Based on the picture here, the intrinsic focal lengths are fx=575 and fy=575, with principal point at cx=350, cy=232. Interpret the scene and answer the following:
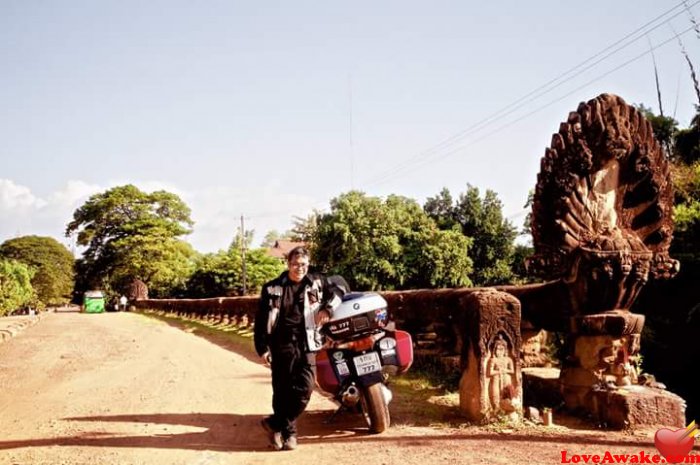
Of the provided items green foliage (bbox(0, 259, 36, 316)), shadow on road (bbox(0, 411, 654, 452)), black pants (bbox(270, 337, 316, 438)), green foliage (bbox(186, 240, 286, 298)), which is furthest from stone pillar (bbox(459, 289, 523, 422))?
green foliage (bbox(186, 240, 286, 298))

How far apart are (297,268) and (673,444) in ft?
11.6

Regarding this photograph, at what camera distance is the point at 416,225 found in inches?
1667

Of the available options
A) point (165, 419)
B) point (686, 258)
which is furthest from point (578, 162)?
point (686, 258)

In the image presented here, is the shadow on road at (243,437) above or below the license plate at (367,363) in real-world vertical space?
below

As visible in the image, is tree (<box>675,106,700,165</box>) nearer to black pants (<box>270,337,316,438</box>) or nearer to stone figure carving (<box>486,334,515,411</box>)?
stone figure carving (<box>486,334,515,411</box>)

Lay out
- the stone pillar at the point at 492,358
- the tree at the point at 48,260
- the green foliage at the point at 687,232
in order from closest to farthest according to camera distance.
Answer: the stone pillar at the point at 492,358, the green foliage at the point at 687,232, the tree at the point at 48,260

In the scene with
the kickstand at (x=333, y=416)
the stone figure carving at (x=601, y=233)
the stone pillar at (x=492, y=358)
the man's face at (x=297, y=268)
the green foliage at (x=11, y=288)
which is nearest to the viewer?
the man's face at (x=297, y=268)

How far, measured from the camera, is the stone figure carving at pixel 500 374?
5.68 meters

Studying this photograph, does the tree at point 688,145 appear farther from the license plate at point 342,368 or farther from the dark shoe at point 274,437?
the dark shoe at point 274,437

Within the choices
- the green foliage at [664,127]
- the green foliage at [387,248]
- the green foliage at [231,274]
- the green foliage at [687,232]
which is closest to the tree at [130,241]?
the green foliage at [231,274]

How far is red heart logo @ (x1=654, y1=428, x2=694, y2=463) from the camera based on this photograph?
4.56 m

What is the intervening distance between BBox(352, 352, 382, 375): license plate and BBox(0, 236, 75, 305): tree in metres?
72.4
